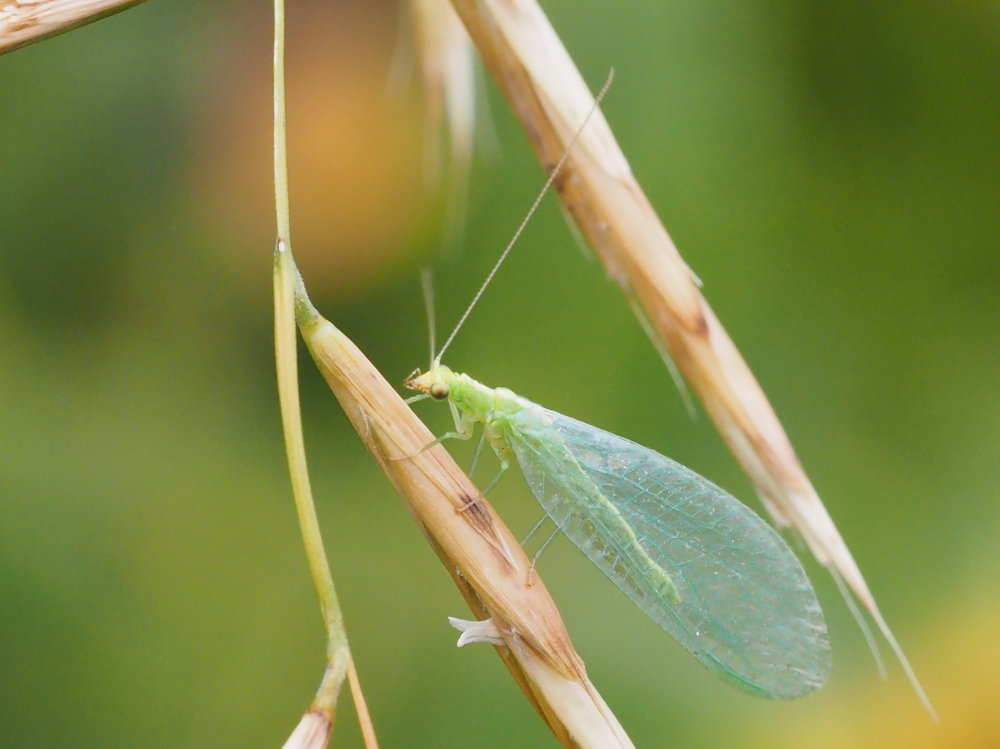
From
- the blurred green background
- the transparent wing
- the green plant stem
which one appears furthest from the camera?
the blurred green background

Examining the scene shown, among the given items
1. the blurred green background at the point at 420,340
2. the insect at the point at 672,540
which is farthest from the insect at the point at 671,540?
the blurred green background at the point at 420,340

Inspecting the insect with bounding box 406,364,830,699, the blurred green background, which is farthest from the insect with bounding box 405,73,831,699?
the blurred green background

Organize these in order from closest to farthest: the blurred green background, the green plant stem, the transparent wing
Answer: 1. the green plant stem
2. the transparent wing
3. the blurred green background

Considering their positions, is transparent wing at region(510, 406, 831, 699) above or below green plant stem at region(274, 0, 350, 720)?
below

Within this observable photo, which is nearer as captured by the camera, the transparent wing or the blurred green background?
the transparent wing

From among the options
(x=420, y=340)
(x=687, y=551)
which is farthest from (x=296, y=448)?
(x=420, y=340)

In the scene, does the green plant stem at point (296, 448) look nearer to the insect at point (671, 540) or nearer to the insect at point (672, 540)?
the insect at point (671, 540)

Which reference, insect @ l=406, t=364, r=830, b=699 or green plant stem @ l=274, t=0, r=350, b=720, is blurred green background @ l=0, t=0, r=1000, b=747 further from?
green plant stem @ l=274, t=0, r=350, b=720

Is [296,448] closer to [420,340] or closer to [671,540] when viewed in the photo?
[671,540]
